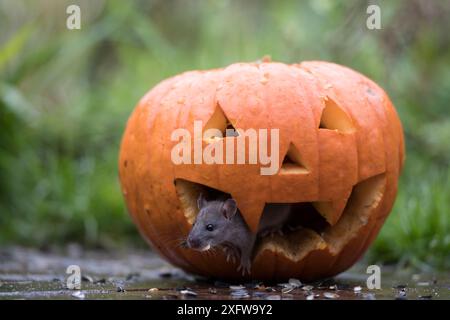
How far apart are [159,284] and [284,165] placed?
0.93 metres

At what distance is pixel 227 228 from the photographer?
355 cm

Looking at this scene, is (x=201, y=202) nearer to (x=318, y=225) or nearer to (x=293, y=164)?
(x=293, y=164)

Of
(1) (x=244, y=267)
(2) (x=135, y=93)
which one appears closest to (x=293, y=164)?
(1) (x=244, y=267)

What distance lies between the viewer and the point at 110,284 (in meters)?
3.75

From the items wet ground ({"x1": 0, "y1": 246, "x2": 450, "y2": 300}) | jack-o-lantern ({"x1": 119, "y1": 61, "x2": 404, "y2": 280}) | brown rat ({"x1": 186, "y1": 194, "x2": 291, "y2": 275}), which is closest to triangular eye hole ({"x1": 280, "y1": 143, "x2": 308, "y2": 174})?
jack-o-lantern ({"x1": 119, "y1": 61, "x2": 404, "y2": 280})

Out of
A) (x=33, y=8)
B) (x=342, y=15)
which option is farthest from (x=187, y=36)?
(x=342, y=15)

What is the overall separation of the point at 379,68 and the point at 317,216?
3.36 meters

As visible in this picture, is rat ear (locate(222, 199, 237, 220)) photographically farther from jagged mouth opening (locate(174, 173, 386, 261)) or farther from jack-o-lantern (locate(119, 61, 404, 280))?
jagged mouth opening (locate(174, 173, 386, 261))

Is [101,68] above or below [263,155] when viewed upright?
above

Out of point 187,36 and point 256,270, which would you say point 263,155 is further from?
point 187,36

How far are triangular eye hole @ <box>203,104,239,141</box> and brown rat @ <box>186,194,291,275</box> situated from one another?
0.32 m

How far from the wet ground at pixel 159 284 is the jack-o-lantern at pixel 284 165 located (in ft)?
0.54
